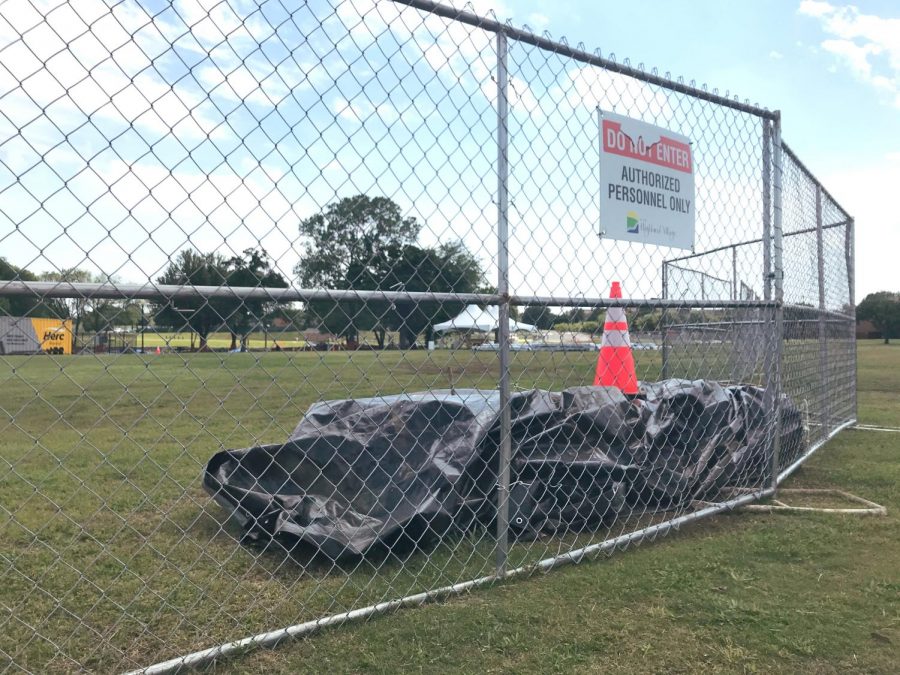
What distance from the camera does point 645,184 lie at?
354 centimetres

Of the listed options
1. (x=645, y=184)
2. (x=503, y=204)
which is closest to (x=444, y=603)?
(x=503, y=204)

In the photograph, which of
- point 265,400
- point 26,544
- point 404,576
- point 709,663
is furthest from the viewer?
point 265,400

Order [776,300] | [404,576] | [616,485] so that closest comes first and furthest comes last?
[404,576]
[616,485]
[776,300]

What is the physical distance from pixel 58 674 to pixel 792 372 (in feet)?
16.2

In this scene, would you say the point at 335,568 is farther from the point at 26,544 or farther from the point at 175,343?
the point at 26,544

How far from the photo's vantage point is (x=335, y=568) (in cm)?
312

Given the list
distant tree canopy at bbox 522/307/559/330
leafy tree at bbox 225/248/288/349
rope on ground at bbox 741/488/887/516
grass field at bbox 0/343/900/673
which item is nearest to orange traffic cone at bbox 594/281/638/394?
rope on ground at bbox 741/488/887/516

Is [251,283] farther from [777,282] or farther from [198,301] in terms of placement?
[777,282]

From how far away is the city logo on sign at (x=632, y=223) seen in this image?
342cm

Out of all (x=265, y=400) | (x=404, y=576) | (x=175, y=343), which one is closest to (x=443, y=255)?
(x=175, y=343)

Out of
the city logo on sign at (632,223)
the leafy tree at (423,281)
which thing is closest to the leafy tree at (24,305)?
the leafy tree at (423,281)

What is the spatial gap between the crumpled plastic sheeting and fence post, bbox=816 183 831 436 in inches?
86.8

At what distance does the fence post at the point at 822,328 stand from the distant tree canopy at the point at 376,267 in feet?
14.6

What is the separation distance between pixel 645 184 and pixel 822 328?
3424 millimetres
